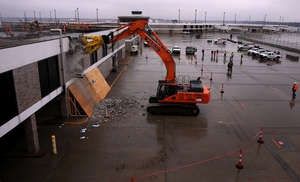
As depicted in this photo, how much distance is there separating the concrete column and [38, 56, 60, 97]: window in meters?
1.73

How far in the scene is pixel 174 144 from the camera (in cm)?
1167

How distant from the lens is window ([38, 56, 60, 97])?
37.1 feet

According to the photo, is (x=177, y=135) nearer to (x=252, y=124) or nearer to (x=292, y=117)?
(x=252, y=124)

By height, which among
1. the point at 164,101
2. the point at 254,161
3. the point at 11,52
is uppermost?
the point at 11,52

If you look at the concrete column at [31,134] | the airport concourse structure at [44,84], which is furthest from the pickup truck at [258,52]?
the concrete column at [31,134]

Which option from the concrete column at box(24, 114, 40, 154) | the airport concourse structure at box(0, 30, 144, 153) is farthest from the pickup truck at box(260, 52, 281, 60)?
the concrete column at box(24, 114, 40, 154)

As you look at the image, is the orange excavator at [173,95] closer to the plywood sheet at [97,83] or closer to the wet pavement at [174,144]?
the wet pavement at [174,144]

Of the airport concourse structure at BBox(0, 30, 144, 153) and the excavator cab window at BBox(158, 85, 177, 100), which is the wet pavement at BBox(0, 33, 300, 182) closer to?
the airport concourse structure at BBox(0, 30, 144, 153)

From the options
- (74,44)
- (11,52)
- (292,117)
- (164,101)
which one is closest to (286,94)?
(292,117)

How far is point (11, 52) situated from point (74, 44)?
237 inches

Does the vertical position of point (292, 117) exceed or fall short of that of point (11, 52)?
it falls short

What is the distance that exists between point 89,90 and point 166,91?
566 centimetres

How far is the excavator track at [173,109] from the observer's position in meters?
15.2

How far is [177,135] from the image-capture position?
497 inches
